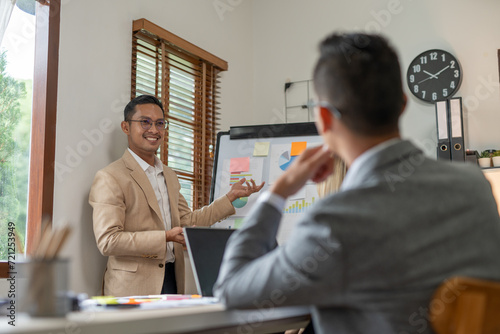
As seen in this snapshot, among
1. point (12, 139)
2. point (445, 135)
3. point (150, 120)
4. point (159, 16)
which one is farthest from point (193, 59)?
point (445, 135)

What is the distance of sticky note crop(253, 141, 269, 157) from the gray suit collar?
2100 millimetres

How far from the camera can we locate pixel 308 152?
1.19 metres

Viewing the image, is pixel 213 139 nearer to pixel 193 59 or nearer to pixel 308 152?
pixel 193 59

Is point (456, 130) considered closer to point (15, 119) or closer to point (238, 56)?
point (238, 56)

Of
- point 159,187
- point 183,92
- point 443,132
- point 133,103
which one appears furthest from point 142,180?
point 443,132

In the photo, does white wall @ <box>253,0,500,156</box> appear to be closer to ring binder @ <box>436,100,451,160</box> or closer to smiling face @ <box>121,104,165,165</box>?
ring binder @ <box>436,100,451,160</box>

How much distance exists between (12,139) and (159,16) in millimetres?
1391

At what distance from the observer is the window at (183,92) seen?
11.4 feet

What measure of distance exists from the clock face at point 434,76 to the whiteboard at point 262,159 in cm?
140

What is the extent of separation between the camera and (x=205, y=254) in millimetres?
1655

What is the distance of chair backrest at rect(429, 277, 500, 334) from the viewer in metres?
0.81

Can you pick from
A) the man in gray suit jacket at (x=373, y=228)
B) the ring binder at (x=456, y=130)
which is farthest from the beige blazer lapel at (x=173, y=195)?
the man in gray suit jacket at (x=373, y=228)

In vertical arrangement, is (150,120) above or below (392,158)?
above

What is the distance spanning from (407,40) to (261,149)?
178cm
